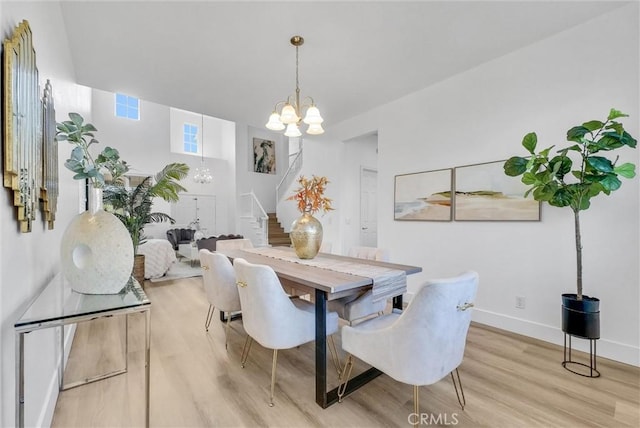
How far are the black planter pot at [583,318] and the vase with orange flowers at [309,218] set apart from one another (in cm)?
202

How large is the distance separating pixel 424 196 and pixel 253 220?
5392mm

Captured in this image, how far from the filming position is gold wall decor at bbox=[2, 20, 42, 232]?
99 centimetres

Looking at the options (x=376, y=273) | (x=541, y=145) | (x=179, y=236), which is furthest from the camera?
(x=179, y=236)

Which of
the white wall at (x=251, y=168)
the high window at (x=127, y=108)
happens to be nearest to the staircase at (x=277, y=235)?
the white wall at (x=251, y=168)

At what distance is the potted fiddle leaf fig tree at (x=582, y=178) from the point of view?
6.54 feet

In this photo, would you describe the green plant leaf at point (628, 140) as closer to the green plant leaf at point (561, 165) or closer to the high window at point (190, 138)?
the green plant leaf at point (561, 165)

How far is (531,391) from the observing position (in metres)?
1.90

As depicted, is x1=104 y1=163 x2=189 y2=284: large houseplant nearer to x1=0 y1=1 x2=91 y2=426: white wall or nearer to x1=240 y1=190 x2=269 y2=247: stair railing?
x1=0 y1=1 x2=91 y2=426: white wall

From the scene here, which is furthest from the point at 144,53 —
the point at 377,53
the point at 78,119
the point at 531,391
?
the point at 531,391

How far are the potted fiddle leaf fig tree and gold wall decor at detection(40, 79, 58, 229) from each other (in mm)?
3210

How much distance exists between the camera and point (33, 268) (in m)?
1.41

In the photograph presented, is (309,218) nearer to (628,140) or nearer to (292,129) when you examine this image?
(292,129)

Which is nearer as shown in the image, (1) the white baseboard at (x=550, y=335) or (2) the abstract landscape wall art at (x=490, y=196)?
(1) the white baseboard at (x=550, y=335)

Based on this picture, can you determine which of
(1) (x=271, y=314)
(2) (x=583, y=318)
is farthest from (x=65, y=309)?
(2) (x=583, y=318)
